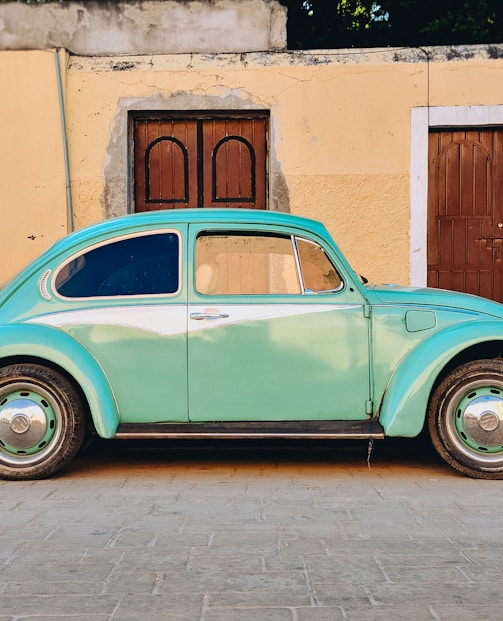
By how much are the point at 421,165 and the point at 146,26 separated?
3458 millimetres

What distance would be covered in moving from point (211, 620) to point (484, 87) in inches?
318

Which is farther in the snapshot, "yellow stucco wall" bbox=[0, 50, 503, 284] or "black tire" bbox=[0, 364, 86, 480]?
"yellow stucco wall" bbox=[0, 50, 503, 284]

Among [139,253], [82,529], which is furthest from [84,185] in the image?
[82,529]

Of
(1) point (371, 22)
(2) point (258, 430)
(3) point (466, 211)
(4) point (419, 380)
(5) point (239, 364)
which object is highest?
(1) point (371, 22)

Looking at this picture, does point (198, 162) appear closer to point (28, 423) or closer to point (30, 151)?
point (30, 151)

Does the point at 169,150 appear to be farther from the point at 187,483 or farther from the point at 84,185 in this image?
the point at 187,483

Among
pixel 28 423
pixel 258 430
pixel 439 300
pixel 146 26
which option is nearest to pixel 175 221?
pixel 258 430

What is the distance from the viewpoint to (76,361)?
5.58 m

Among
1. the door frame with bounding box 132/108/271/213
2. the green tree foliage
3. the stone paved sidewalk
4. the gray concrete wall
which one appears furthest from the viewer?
the green tree foliage

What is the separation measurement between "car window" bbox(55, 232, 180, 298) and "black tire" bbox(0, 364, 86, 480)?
0.61 m

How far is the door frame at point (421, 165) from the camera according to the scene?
988 centimetres

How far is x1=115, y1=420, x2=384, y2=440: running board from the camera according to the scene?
5535mm

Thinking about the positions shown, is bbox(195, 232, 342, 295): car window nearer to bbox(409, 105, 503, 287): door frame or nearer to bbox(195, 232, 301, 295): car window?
bbox(195, 232, 301, 295): car window

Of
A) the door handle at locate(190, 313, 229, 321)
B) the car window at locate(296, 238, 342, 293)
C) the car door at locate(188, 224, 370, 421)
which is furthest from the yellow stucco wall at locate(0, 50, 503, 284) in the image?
the door handle at locate(190, 313, 229, 321)
